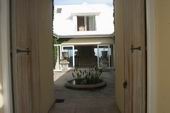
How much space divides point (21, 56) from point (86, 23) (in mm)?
19312

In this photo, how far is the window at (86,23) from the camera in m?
22.9

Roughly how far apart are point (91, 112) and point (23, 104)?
3201mm

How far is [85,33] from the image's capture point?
21750mm

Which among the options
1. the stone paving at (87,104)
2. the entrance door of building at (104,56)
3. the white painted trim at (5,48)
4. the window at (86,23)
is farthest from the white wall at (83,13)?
the white painted trim at (5,48)

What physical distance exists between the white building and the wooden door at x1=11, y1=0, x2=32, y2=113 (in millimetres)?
16818

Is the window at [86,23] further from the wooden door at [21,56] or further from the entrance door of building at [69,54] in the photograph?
the wooden door at [21,56]

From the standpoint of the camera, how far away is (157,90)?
3.06m

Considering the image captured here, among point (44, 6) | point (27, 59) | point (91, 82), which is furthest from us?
point (91, 82)

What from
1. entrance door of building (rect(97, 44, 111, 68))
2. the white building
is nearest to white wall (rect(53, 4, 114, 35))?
the white building

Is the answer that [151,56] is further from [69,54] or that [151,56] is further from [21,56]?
[69,54]

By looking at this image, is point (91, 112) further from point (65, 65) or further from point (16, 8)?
point (65, 65)

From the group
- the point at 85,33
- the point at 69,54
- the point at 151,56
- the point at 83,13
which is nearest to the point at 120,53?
the point at 151,56

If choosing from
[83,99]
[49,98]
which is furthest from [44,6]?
[83,99]

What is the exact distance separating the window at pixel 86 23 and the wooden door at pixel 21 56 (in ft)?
60.0
